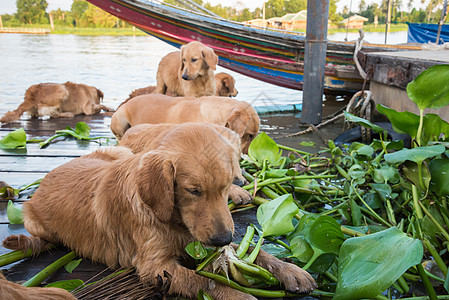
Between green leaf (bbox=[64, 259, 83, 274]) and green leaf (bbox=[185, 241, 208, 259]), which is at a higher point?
green leaf (bbox=[185, 241, 208, 259])

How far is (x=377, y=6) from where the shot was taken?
9086mm

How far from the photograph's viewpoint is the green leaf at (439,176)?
2.15 m

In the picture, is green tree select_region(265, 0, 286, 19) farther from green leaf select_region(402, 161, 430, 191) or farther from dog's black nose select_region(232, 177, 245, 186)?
green leaf select_region(402, 161, 430, 191)

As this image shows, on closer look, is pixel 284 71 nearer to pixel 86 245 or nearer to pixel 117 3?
pixel 117 3

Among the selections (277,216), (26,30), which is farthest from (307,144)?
(26,30)

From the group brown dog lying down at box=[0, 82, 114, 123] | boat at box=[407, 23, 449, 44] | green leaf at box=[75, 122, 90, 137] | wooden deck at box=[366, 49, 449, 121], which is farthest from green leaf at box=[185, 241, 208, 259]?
boat at box=[407, 23, 449, 44]

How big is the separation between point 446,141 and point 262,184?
1.22 metres

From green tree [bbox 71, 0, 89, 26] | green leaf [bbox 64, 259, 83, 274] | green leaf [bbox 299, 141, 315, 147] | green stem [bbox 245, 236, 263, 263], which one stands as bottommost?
green leaf [bbox 64, 259, 83, 274]

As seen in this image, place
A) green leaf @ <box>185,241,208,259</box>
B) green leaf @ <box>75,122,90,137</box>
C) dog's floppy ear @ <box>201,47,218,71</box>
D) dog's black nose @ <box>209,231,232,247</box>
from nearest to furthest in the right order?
1. dog's black nose @ <box>209,231,232,247</box>
2. green leaf @ <box>185,241,208,259</box>
3. green leaf @ <box>75,122,90,137</box>
4. dog's floppy ear @ <box>201,47,218,71</box>

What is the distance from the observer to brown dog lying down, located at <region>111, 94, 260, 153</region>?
3717 millimetres

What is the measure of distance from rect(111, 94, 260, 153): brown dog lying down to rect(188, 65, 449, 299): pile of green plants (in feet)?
2.04

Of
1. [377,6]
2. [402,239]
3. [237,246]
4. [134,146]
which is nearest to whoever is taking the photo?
[402,239]

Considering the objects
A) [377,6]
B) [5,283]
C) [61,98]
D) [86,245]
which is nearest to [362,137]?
[86,245]

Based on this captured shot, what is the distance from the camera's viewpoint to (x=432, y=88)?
7.64 ft
